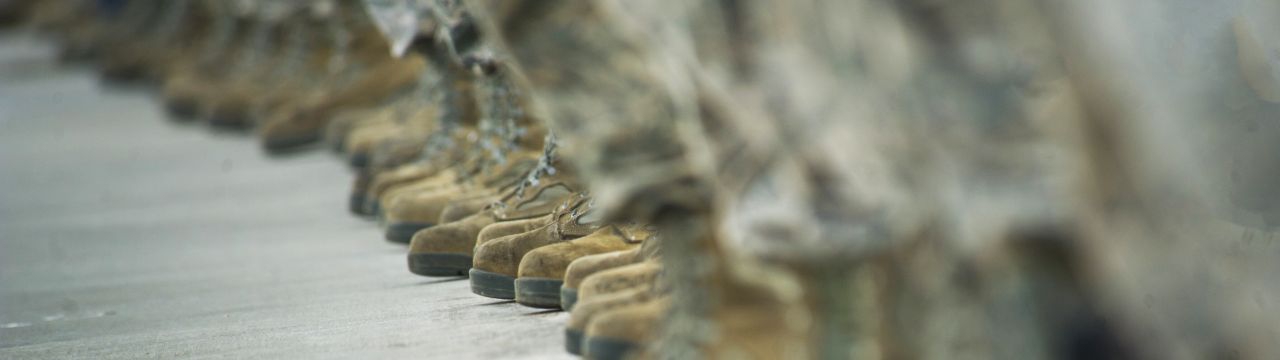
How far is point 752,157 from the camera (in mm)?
1891

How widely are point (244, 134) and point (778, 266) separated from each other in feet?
19.1

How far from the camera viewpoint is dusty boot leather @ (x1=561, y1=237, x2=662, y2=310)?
275cm

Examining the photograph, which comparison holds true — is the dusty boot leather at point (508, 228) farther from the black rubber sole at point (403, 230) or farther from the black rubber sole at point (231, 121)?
the black rubber sole at point (231, 121)

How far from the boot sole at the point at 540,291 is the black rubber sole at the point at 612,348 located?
55 cm

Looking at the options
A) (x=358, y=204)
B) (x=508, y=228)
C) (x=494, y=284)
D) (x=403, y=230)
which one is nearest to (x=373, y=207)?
(x=358, y=204)

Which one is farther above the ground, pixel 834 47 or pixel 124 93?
pixel 124 93

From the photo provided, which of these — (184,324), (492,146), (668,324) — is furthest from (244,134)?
(668,324)

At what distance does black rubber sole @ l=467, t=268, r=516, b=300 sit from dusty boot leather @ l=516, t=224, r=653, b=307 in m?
0.12

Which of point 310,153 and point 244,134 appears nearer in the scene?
point 310,153

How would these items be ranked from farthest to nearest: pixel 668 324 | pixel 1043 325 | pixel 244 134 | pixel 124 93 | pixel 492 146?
pixel 124 93, pixel 244 134, pixel 492 146, pixel 668 324, pixel 1043 325

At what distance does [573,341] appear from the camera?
2.53m

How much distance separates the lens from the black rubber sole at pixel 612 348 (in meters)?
2.37

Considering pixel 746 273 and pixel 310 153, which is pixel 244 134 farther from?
pixel 746 273

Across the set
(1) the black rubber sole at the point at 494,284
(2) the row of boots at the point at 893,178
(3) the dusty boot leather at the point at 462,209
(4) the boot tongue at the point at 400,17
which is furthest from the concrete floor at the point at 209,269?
(2) the row of boots at the point at 893,178
